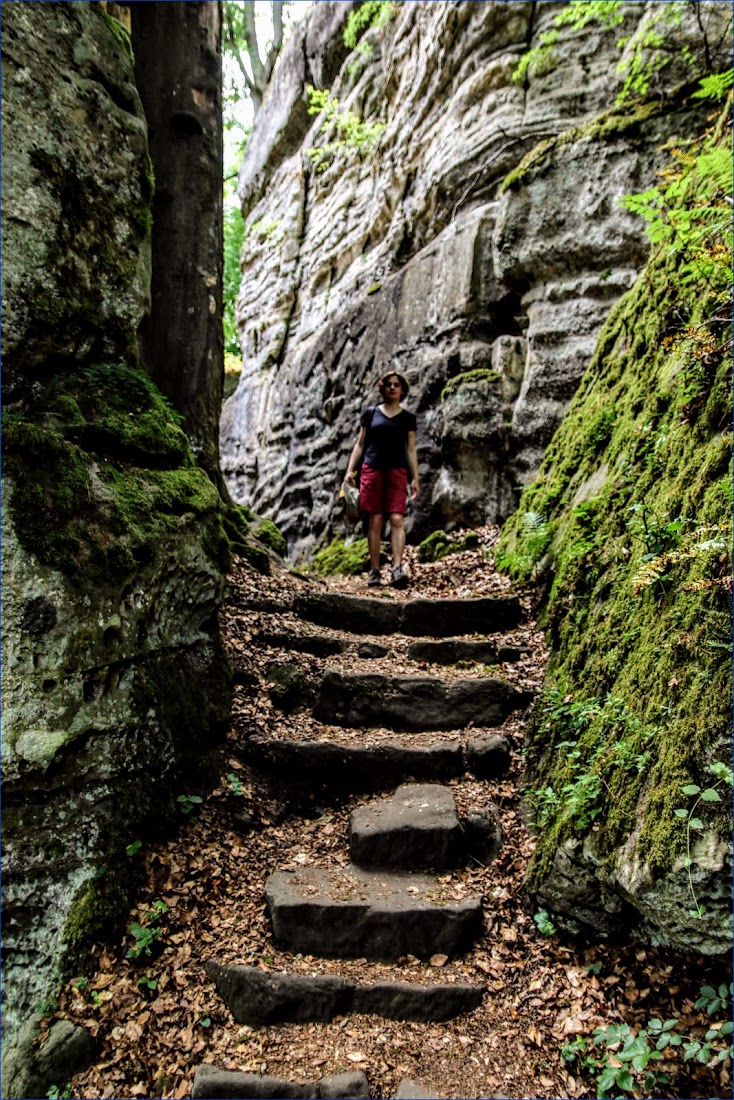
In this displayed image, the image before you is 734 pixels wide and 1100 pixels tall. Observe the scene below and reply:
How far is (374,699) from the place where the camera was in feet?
15.0

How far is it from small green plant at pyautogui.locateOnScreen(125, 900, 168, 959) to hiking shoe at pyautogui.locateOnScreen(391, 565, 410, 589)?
4304mm

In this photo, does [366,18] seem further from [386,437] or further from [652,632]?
[652,632]

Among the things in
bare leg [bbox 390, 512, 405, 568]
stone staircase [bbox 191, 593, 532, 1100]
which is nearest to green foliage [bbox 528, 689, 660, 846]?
stone staircase [bbox 191, 593, 532, 1100]

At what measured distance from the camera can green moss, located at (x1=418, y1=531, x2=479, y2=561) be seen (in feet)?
25.7

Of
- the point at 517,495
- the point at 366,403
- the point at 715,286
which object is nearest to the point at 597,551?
the point at 715,286

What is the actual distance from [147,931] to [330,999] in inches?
37.5

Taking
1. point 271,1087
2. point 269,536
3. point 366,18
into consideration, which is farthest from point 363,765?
point 366,18

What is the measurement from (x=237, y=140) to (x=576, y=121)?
61.6ft

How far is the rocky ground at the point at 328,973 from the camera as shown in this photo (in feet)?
8.23

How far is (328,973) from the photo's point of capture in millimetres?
2928

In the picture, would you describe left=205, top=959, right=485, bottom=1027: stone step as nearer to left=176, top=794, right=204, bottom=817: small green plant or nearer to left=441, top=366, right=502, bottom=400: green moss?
left=176, top=794, right=204, bottom=817: small green plant

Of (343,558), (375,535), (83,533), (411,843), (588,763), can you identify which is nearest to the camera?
(588,763)

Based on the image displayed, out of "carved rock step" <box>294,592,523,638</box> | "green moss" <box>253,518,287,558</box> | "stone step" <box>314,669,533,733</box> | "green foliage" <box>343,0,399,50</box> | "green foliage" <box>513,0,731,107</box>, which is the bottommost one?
"stone step" <box>314,669,533,733</box>

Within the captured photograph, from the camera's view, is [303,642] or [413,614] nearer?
[303,642]
